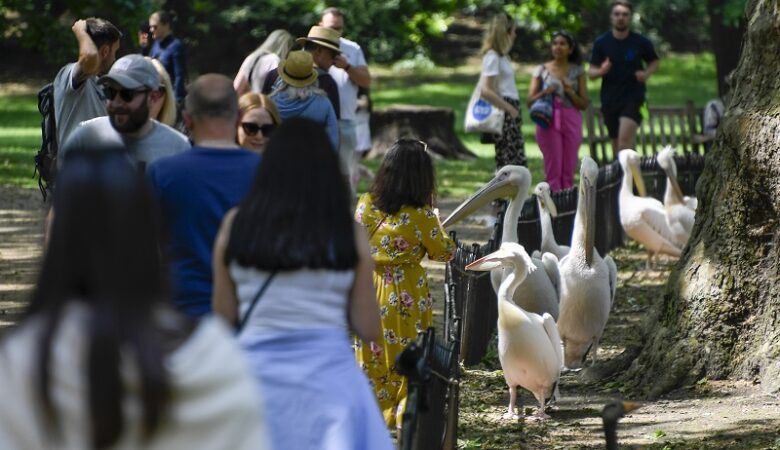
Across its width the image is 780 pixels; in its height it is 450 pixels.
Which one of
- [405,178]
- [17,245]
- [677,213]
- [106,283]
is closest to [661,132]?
[677,213]

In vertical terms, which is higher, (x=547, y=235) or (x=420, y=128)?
(x=420, y=128)

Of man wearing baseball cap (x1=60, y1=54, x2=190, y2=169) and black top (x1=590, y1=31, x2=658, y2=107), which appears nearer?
man wearing baseball cap (x1=60, y1=54, x2=190, y2=169)

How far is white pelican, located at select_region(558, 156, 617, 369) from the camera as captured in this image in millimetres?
9641

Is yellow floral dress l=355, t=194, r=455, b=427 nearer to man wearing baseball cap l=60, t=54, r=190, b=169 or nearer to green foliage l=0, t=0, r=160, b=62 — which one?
Answer: man wearing baseball cap l=60, t=54, r=190, b=169

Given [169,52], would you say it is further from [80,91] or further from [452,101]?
[452,101]

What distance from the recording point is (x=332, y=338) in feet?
14.0

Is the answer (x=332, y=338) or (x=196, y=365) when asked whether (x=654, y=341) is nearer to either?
(x=332, y=338)

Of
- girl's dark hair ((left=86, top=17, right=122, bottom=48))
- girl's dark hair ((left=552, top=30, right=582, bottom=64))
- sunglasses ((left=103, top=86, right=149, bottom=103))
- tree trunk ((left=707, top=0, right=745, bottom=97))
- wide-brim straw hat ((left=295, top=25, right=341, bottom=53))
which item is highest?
tree trunk ((left=707, top=0, right=745, bottom=97))

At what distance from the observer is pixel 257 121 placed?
247 inches

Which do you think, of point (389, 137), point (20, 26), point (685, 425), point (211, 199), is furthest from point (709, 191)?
point (20, 26)

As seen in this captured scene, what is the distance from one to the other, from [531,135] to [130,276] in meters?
24.3

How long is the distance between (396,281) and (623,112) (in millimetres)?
9309

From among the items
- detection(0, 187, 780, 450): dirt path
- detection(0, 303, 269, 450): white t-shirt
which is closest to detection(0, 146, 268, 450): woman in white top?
detection(0, 303, 269, 450): white t-shirt

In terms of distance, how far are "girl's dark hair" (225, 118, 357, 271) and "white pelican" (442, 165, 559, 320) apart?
192 inches
